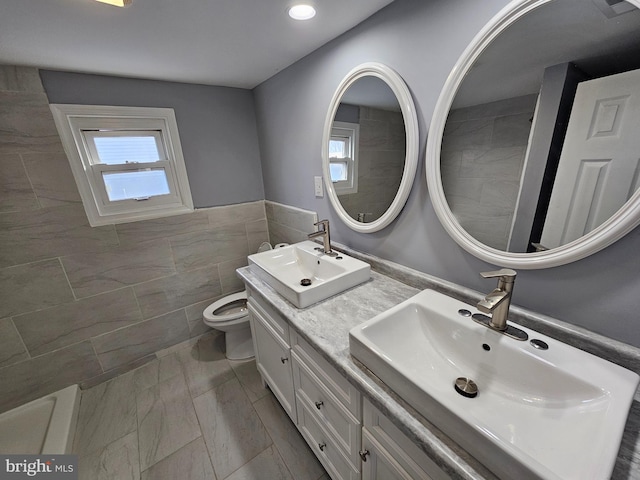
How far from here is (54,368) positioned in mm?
1609

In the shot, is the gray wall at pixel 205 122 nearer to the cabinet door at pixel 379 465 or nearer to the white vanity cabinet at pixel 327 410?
the white vanity cabinet at pixel 327 410

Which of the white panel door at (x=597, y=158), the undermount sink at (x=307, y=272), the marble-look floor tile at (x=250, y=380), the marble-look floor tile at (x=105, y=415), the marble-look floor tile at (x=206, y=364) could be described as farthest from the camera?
the marble-look floor tile at (x=206, y=364)

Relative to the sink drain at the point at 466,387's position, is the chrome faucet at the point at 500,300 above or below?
above

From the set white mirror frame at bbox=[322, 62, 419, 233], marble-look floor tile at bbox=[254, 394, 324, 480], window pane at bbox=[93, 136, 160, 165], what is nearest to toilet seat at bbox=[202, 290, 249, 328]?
marble-look floor tile at bbox=[254, 394, 324, 480]

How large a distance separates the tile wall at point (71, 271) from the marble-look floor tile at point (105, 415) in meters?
0.11

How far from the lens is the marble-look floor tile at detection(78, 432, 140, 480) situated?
1.23 meters

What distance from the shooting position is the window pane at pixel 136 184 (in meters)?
1.69

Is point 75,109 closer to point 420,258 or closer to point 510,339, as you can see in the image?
point 420,258

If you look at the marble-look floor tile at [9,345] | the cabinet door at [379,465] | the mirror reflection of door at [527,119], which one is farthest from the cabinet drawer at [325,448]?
the marble-look floor tile at [9,345]

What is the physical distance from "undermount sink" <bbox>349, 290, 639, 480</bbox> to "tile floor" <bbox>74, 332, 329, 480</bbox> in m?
0.95

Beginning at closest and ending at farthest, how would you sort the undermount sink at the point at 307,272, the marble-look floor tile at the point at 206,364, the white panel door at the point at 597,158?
the white panel door at the point at 597,158
the undermount sink at the point at 307,272
the marble-look floor tile at the point at 206,364

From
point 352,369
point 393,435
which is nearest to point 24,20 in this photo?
point 352,369

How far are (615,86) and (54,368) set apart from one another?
116 inches

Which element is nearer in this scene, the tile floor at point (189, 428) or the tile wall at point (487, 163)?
the tile wall at point (487, 163)
